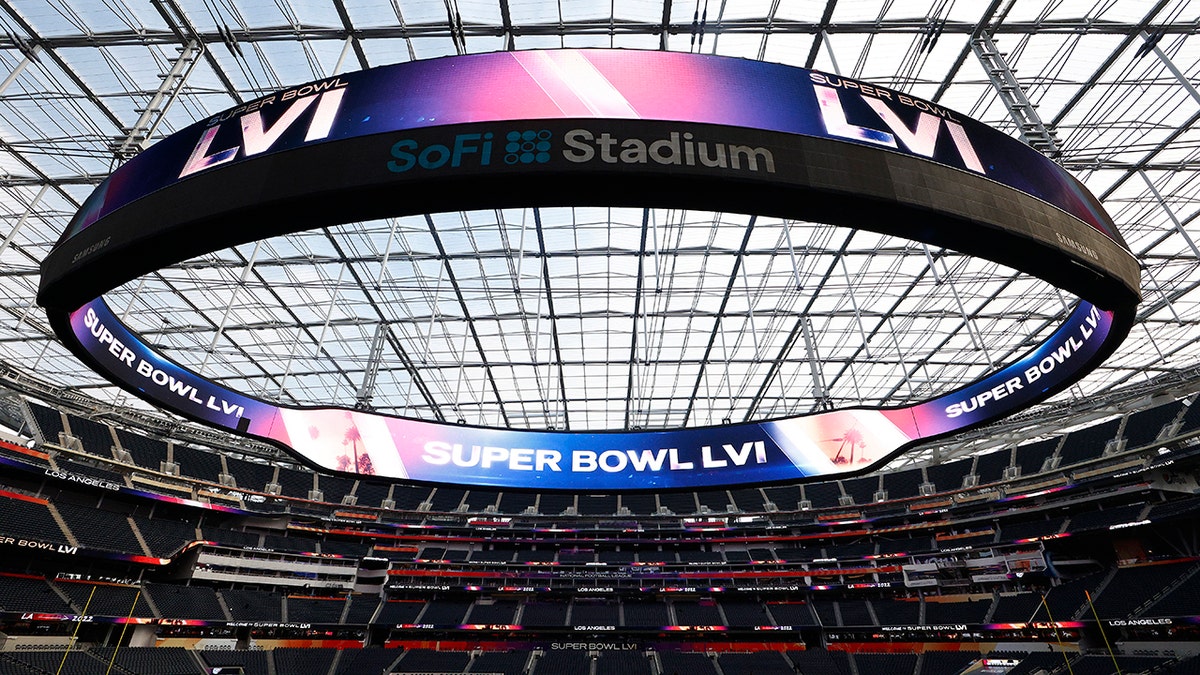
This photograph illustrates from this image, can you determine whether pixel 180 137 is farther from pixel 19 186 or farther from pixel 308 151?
pixel 19 186

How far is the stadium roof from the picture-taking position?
14672 mm

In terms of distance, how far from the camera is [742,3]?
47.6ft

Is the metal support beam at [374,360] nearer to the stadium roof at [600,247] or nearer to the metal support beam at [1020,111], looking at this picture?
the stadium roof at [600,247]

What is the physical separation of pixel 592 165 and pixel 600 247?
20.5 meters

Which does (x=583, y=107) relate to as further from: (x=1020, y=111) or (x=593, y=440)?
(x=1020, y=111)

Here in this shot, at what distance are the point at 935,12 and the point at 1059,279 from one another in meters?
12.2

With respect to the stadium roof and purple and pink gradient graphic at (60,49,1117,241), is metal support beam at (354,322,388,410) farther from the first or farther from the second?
purple and pink gradient graphic at (60,49,1117,241)

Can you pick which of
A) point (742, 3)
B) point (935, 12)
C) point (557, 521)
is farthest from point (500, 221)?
point (557, 521)

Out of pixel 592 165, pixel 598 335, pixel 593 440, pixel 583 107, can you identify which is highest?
pixel 598 335

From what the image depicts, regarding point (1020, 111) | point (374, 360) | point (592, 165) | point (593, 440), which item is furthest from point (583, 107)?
point (374, 360)

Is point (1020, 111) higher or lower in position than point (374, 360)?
lower

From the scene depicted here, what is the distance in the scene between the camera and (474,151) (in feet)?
14.3

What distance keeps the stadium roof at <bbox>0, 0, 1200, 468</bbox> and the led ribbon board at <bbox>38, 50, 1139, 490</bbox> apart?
4508 millimetres

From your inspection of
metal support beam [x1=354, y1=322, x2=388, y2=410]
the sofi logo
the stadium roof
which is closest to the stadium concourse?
the sofi logo
